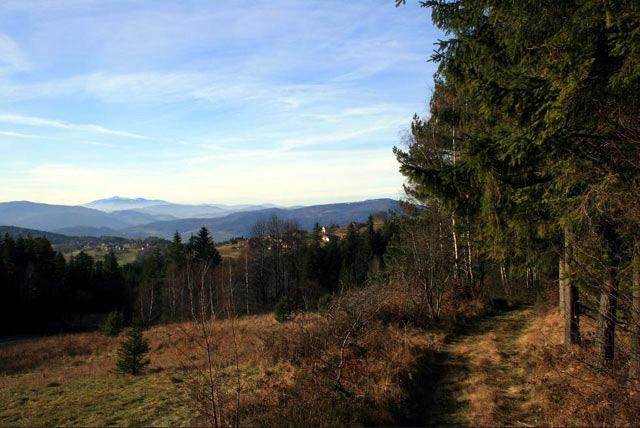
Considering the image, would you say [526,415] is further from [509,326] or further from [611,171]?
[509,326]

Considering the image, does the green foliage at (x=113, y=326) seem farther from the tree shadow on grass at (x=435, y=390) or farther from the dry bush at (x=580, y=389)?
the dry bush at (x=580, y=389)

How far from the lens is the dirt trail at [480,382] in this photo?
6961mm

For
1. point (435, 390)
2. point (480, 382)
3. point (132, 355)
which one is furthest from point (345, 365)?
point (132, 355)

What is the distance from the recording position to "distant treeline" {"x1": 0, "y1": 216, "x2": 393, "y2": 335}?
45.6 m

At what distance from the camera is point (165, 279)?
163 feet

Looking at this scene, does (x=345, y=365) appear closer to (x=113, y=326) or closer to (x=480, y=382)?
(x=480, y=382)

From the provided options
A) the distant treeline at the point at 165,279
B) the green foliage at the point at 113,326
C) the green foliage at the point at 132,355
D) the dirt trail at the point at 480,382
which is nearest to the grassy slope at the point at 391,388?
the dirt trail at the point at 480,382

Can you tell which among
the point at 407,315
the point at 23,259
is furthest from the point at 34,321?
the point at 407,315

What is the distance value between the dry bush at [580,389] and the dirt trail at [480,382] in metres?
0.34

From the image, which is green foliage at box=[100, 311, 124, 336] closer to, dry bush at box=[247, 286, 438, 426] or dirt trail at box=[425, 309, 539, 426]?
dry bush at box=[247, 286, 438, 426]

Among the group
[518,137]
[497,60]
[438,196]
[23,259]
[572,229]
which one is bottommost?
[23,259]

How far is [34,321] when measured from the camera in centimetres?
4725

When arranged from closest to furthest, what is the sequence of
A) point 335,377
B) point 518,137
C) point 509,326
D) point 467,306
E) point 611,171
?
1. point 611,171
2. point 518,137
3. point 335,377
4. point 509,326
5. point 467,306

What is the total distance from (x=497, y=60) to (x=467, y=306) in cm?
1102
